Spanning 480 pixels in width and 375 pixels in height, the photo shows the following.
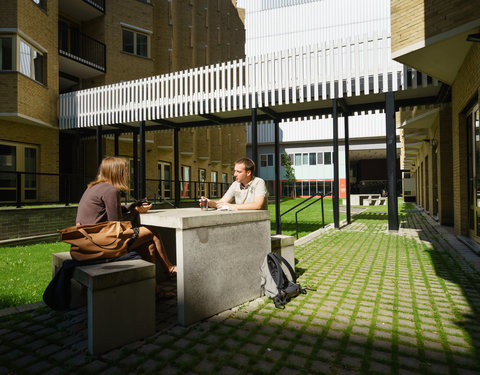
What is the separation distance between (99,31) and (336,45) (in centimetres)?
1484

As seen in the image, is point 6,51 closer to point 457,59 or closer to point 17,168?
point 17,168

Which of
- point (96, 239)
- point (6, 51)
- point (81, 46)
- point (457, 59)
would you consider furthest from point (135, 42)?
point (96, 239)

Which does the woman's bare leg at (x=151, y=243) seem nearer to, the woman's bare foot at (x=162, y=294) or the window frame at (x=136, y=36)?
the woman's bare foot at (x=162, y=294)

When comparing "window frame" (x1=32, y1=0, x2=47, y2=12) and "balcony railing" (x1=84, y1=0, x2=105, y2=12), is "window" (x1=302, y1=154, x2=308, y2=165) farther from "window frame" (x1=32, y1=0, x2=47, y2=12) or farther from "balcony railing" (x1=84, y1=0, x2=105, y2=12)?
"window frame" (x1=32, y1=0, x2=47, y2=12)

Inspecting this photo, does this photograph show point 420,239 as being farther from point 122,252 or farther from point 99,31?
point 99,31

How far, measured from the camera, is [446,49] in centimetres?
614

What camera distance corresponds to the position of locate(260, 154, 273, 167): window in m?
45.1

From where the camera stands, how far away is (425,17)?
578 centimetres

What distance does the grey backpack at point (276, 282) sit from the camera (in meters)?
3.69

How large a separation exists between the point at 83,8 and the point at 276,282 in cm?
1958

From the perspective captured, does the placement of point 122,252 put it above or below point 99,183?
below

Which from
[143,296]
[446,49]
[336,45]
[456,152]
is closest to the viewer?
[143,296]

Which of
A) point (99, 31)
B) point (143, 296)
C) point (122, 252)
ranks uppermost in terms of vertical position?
point (99, 31)

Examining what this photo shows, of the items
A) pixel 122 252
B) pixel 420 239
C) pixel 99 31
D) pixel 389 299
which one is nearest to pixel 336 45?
pixel 420 239
